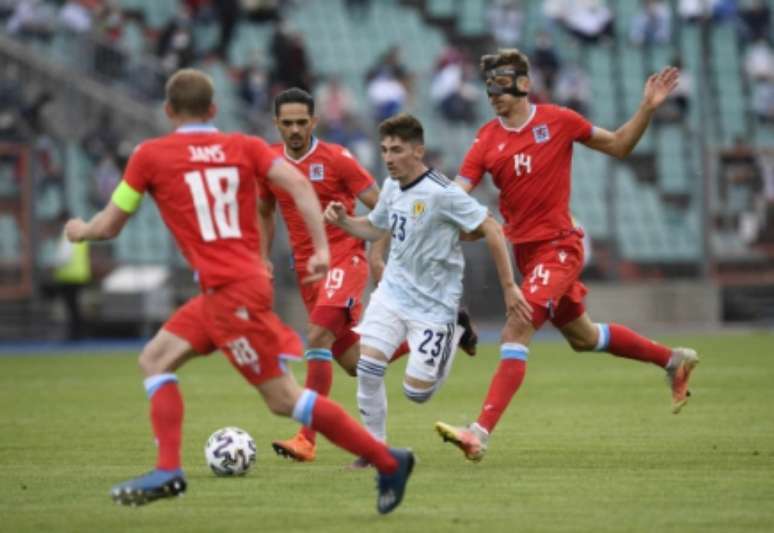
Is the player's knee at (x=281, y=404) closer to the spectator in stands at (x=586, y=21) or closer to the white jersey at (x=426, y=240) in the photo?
the white jersey at (x=426, y=240)

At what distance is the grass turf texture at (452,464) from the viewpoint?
8.55 metres

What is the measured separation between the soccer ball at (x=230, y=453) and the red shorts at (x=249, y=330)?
1692mm

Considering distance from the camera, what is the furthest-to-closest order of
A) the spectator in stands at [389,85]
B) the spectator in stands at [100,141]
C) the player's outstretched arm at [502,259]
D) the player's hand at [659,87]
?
the spectator in stands at [389,85]
the spectator in stands at [100,141]
the player's hand at [659,87]
the player's outstretched arm at [502,259]

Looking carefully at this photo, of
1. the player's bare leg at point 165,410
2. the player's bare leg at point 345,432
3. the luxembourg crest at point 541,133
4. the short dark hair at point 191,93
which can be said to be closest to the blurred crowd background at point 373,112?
the luxembourg crest at point 541,133

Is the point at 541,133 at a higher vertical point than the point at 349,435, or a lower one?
higher

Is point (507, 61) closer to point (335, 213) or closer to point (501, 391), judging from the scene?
point (335, 213)

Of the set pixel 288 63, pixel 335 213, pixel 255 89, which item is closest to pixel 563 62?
pixel 288 63

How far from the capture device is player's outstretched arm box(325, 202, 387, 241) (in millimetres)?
10070

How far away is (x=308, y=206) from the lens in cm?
873

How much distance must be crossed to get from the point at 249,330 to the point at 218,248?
0.43 meters

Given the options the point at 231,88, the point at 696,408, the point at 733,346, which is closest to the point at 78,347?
the point at 231,88

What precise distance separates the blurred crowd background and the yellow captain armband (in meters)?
17.9

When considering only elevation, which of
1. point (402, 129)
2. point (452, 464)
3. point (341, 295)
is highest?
point (402, 129)

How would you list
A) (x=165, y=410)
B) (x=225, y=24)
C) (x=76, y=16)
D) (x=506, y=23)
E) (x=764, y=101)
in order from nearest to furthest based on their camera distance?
1. (x=165, y=410)
2. (x=76, y=16)
3. (x=225, y=24)
4. (x=764, y=101)
5. (x=506, y=23)
